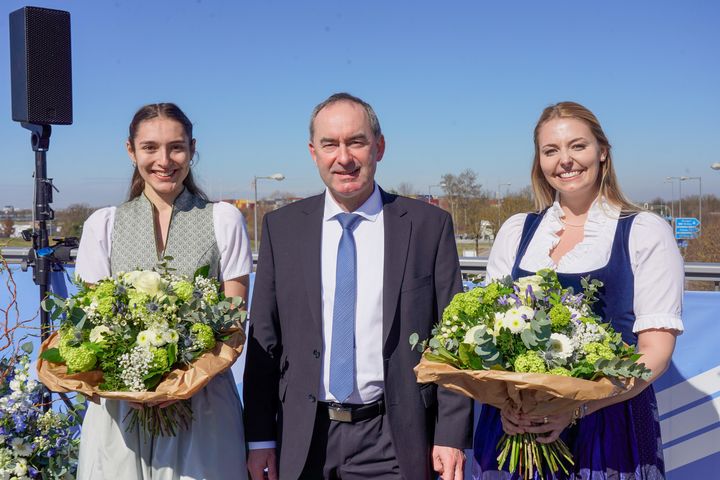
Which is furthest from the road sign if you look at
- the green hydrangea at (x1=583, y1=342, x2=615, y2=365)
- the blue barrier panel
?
the green hydrangea at (x1=583, y1=342, x2=615, y2=365)

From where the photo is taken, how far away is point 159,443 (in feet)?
7.06

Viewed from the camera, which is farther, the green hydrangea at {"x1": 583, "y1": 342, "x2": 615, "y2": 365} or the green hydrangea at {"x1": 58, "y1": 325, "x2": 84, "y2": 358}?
the green hydrangea at {"x1": 58, "y1": 325, "x2": 84, "y2": 358}

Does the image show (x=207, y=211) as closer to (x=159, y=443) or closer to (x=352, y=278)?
(x=352, y=278)

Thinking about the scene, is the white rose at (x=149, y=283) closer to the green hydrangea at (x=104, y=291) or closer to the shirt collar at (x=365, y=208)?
the green hydrangea at (x=104, y=291)

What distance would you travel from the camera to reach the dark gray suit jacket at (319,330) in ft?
7.08

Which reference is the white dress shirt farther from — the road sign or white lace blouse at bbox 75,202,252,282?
the road sign

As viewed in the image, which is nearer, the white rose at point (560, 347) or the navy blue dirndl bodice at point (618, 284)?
the white rose at point (560, 347)

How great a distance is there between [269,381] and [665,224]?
149 cm

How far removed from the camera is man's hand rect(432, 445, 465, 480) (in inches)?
84.3

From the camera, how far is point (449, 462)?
2141mm

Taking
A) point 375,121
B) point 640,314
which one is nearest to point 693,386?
point 640,314

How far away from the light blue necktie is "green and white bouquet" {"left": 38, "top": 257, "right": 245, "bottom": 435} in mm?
337

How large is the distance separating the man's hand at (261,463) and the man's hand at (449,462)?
590 millimetres

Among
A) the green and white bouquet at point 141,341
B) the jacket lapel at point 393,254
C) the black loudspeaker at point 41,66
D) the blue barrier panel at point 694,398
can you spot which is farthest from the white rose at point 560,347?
the black loudspeaker at point 41,66
